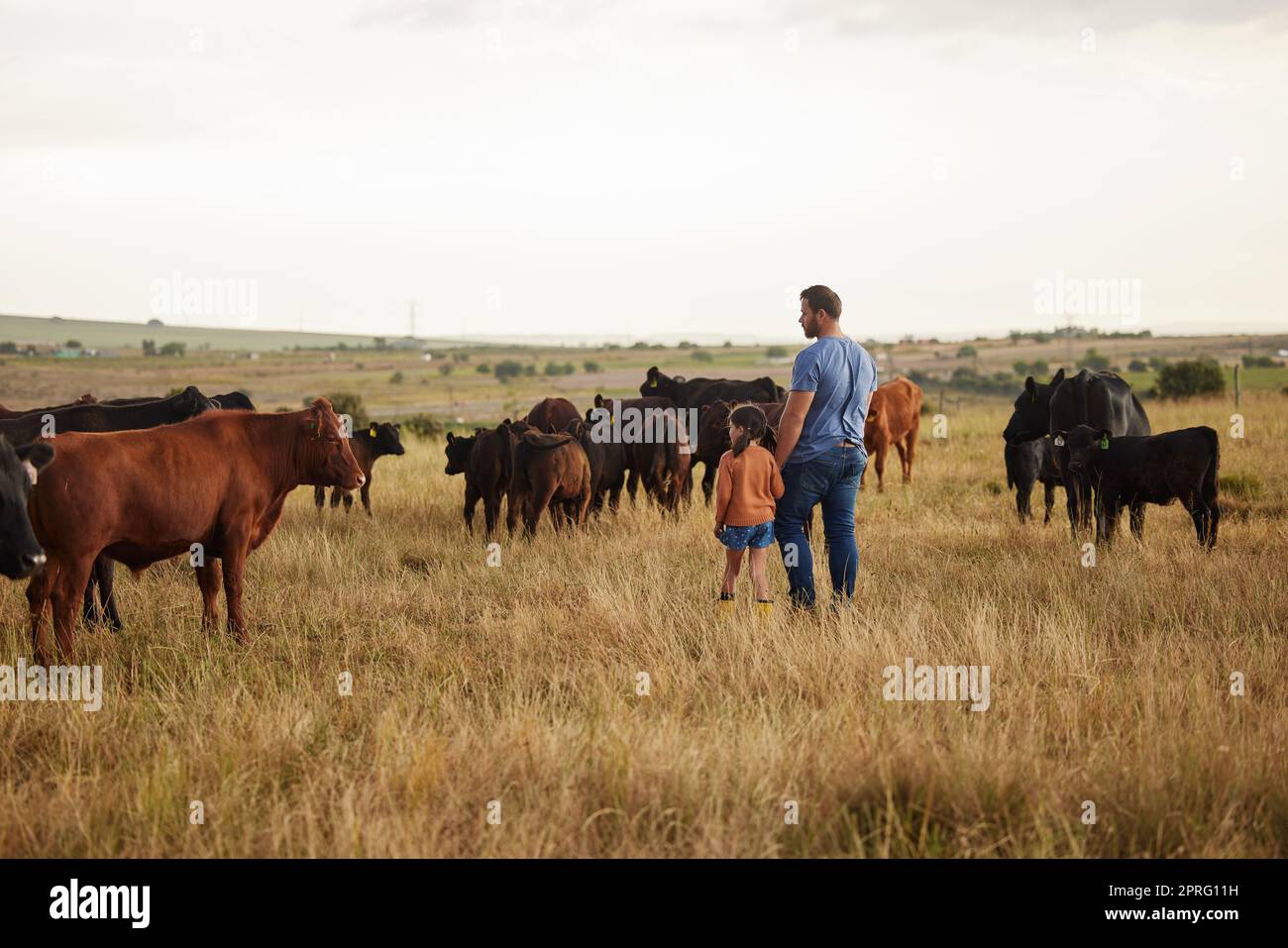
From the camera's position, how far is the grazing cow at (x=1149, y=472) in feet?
34.1

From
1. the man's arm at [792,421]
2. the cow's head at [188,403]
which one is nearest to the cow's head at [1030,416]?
the man's arm at [792,421]

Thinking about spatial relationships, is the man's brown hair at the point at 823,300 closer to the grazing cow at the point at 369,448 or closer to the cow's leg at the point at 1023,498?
the cow's leg at the point at 1023,498

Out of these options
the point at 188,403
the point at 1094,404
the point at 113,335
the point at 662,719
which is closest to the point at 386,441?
the point at 188,403

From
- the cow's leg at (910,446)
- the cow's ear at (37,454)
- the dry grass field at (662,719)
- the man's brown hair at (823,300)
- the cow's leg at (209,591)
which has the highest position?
the man's brown hair at (823,300)

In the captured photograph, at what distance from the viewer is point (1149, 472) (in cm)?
1062

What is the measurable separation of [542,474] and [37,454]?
624cm

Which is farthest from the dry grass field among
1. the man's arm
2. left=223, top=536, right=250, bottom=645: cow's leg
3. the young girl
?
the man's arm

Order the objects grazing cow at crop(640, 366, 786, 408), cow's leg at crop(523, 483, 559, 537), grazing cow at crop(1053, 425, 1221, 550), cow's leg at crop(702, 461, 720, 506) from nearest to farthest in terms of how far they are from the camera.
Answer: grazing cow at crop(1053, 425, 1221, 550)
cow's leg at crop(523, 483, 559, 537)
cow's leg at crop(702, 461, 720, 506)
grazing cow at crop(640, 366, 786, 408)

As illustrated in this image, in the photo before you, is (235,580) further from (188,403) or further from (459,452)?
(459,452)

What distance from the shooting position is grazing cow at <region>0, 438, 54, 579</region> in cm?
552

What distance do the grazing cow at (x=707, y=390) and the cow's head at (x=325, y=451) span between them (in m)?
7.72

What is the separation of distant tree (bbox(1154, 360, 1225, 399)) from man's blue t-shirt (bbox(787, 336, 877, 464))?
3054cm

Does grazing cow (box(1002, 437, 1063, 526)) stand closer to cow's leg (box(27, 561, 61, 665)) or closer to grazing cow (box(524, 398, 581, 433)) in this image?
grazing cow (box(524, 398, 581, 433))
